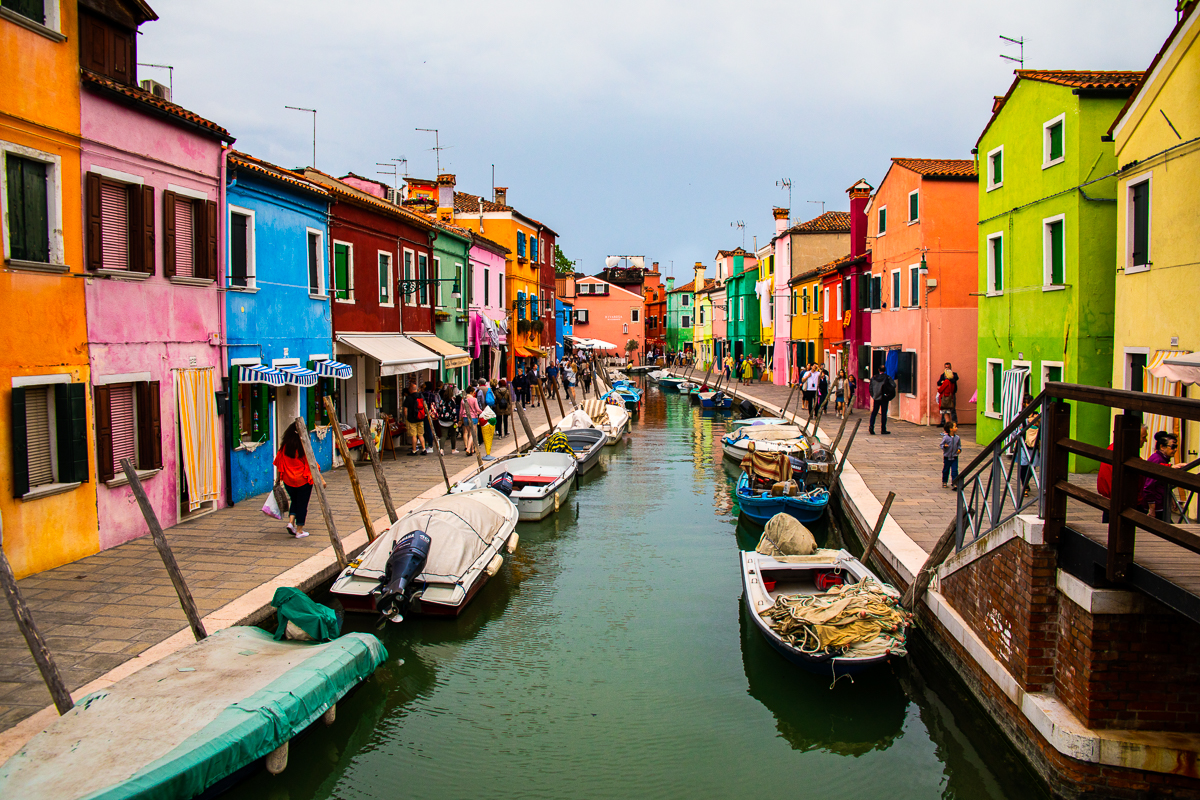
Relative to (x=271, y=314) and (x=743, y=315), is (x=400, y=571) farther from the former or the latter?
(x=743, y=315)

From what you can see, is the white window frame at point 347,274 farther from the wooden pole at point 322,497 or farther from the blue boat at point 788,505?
the blue boat at point 788,505

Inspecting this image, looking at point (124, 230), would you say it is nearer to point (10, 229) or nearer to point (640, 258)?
point (10, 229)

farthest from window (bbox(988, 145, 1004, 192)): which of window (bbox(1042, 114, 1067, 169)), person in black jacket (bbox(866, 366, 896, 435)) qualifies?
person in black jacket (bbox(866, 366, 896, 435))

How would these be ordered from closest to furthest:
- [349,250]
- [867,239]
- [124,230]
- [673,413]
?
[124,230]
[349,250]
[867,239]
[673,413]

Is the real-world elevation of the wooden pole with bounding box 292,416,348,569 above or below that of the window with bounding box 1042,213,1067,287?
below

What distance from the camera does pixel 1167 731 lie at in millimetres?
5957

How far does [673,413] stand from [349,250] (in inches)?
855

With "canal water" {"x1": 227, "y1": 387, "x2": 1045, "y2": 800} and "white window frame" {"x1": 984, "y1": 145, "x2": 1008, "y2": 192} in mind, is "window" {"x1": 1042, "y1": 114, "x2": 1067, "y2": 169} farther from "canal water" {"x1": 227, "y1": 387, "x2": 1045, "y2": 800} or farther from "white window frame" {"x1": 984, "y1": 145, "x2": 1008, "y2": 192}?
"canal water" {"x1": 227, "y1": 387, "x2": 1045, "y2": 800}

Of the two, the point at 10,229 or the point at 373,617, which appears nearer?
the point at 10,229

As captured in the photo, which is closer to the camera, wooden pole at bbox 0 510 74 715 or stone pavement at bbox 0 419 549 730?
wooden pole at bbox 0 510 74 715

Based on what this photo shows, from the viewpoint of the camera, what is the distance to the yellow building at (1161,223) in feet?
36.7

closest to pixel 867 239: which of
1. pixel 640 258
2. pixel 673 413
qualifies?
pixel 673 413

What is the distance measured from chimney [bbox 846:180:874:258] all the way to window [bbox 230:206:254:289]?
22863 mm

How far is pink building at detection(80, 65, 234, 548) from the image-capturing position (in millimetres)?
10531
